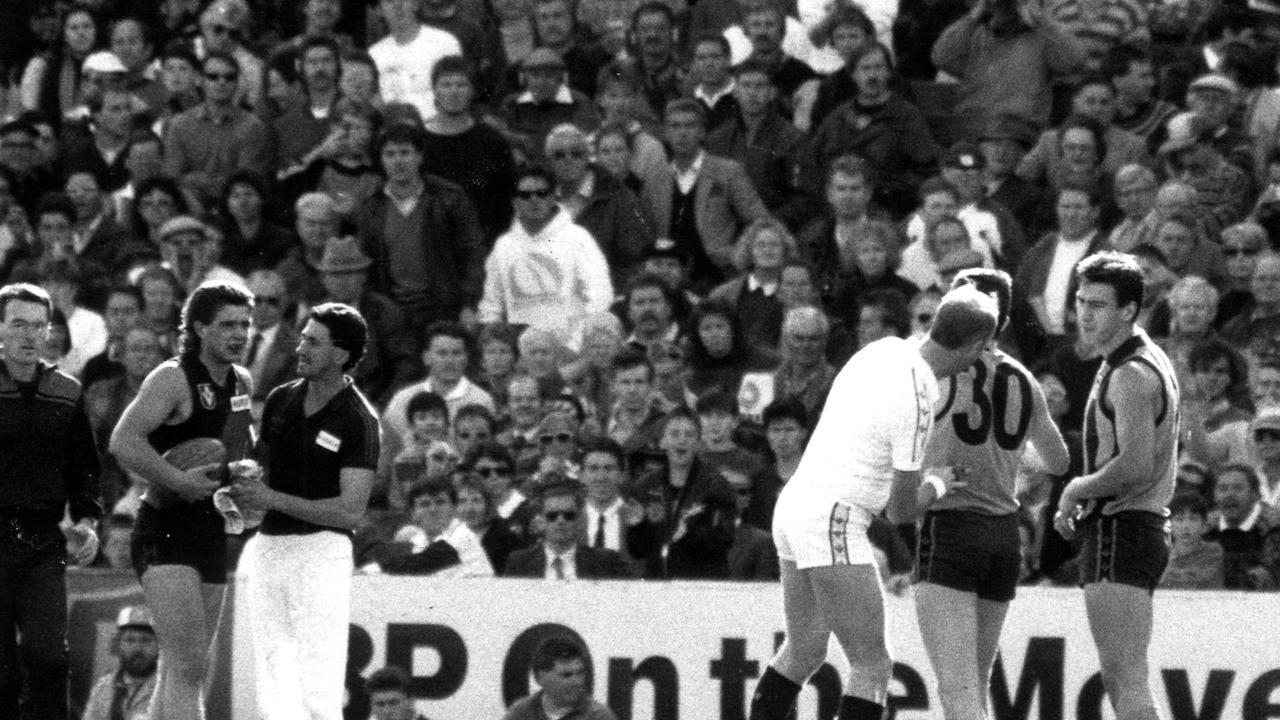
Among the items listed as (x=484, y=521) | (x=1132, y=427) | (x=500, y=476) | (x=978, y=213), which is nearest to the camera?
(x=1132, y=427)

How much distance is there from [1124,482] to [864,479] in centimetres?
116

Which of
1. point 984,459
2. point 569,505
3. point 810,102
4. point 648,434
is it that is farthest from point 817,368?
point 984,459

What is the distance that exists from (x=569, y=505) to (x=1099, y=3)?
6.45m

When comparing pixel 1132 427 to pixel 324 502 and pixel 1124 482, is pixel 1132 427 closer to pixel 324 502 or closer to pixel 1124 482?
pixel 1124 482

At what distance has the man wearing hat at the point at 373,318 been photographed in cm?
1689

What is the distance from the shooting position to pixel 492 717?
43.8ft

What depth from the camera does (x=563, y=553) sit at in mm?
14188

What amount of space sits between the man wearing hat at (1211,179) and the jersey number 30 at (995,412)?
20.7 ft

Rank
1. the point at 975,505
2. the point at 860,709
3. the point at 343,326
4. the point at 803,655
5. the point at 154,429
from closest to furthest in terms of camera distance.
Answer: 1. the point at 860,709
2. the point at 803,655
3. the point at 975,505
4. the point at 154,429
5. the point at 343,326

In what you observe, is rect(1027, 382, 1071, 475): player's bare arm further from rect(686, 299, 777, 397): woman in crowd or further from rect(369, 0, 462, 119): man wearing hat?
rect(369, 0, 462, 119): man wearing hat

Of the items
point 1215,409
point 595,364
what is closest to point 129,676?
point 595,364

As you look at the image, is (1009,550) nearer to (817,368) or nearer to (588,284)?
(817,368)

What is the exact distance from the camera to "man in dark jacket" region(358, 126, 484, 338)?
17.4 meters

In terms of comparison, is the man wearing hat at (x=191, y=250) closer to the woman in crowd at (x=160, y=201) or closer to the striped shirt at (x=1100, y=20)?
the woman in crowd at (x=160, y=201)
